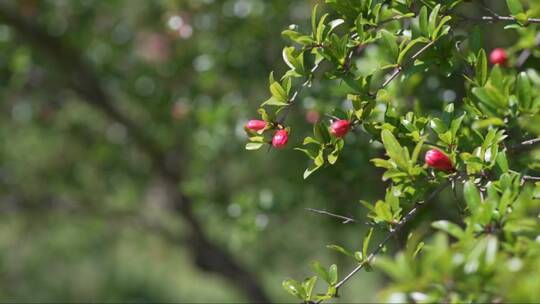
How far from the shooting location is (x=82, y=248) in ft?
23.3

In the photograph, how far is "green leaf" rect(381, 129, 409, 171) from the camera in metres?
1.29

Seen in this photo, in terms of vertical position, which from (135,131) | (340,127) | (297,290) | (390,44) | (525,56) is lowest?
(135,131)

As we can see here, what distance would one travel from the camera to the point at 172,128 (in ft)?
13.4

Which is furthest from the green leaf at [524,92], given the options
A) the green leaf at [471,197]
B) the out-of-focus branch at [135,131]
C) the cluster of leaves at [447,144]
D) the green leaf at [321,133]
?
the out-of-focus branch at [135,131]

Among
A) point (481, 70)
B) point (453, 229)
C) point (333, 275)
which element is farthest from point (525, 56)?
point (453, 229)

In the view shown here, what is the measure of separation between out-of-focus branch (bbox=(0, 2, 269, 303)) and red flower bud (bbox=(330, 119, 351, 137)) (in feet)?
8.67

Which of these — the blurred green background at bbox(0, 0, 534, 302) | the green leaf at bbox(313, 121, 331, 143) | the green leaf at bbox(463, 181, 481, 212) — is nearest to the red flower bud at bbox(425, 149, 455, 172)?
the green leaf at bbox(463, 181, 481, 212)

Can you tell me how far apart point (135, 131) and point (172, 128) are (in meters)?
0.26

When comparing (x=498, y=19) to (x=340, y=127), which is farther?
(x=498, y=19)

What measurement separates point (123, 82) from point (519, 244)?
3.12 meters

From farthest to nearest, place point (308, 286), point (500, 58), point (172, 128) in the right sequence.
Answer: point (172, 128) < point (500, 58) < point (308, 286)

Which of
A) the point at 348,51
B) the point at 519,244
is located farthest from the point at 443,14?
the point at 519,244

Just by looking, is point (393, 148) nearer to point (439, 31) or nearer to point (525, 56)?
point (439, 31)

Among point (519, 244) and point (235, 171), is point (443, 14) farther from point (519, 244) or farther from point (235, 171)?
point (235, 171)
